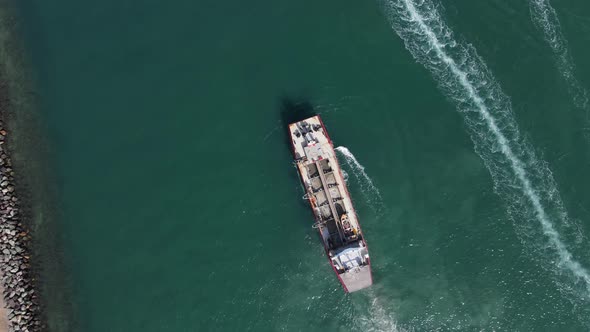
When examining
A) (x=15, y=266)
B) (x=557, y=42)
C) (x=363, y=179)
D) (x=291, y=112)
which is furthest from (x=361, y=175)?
(x=15, y=266)

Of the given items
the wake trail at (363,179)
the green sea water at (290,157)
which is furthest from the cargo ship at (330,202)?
the wake trail at (363,179)

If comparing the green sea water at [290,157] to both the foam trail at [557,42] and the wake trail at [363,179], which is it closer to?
the foam trail at [557,42]

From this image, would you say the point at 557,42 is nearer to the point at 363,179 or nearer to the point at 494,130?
the point at 494,130

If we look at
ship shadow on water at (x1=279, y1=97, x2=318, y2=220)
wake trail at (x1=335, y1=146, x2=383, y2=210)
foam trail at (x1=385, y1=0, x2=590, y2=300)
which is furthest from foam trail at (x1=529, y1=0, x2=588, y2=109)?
ship shadow on water at (x1=279, y1=97, x2=318, y2=220)

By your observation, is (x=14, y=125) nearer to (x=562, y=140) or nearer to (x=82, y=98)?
(x=82, y=98)

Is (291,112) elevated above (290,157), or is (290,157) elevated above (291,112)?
(291,112)

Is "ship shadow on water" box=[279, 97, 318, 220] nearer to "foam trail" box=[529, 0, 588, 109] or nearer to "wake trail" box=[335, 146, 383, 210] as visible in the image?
"wake trail" box=[335, 146, 383, 210]
